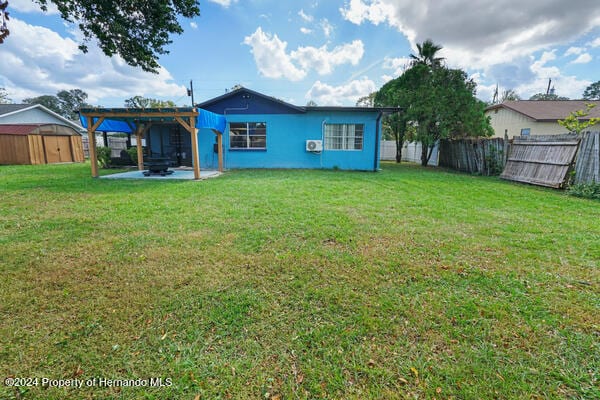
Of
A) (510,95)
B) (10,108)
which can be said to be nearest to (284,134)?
(10,108)

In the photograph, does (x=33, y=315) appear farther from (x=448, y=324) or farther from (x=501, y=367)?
(x=501, y=367)

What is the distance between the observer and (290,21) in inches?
468

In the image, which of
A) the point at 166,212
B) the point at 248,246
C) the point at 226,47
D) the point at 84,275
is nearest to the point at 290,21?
the point at 226,47

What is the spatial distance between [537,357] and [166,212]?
540 centimetres

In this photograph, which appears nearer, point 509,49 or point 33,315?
point 33,315

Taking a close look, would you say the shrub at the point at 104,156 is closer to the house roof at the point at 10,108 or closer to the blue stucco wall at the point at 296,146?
the blue stucco wall at the point at 296,146

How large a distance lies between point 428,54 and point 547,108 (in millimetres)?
11833

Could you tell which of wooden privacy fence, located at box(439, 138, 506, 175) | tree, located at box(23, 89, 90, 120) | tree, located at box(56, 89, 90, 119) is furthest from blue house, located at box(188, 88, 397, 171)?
tree, located at box(56, 89, 90, 119)

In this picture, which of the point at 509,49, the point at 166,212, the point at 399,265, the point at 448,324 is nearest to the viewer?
the point at 448,324

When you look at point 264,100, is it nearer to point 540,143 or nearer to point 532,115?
point 540,143

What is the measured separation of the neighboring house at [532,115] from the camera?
57.0 feet

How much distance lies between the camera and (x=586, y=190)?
22.6 feet

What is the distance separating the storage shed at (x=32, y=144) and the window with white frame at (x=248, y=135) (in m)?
12.4

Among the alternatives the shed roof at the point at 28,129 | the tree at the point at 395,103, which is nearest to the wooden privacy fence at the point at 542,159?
the tree at the point at 395,103
